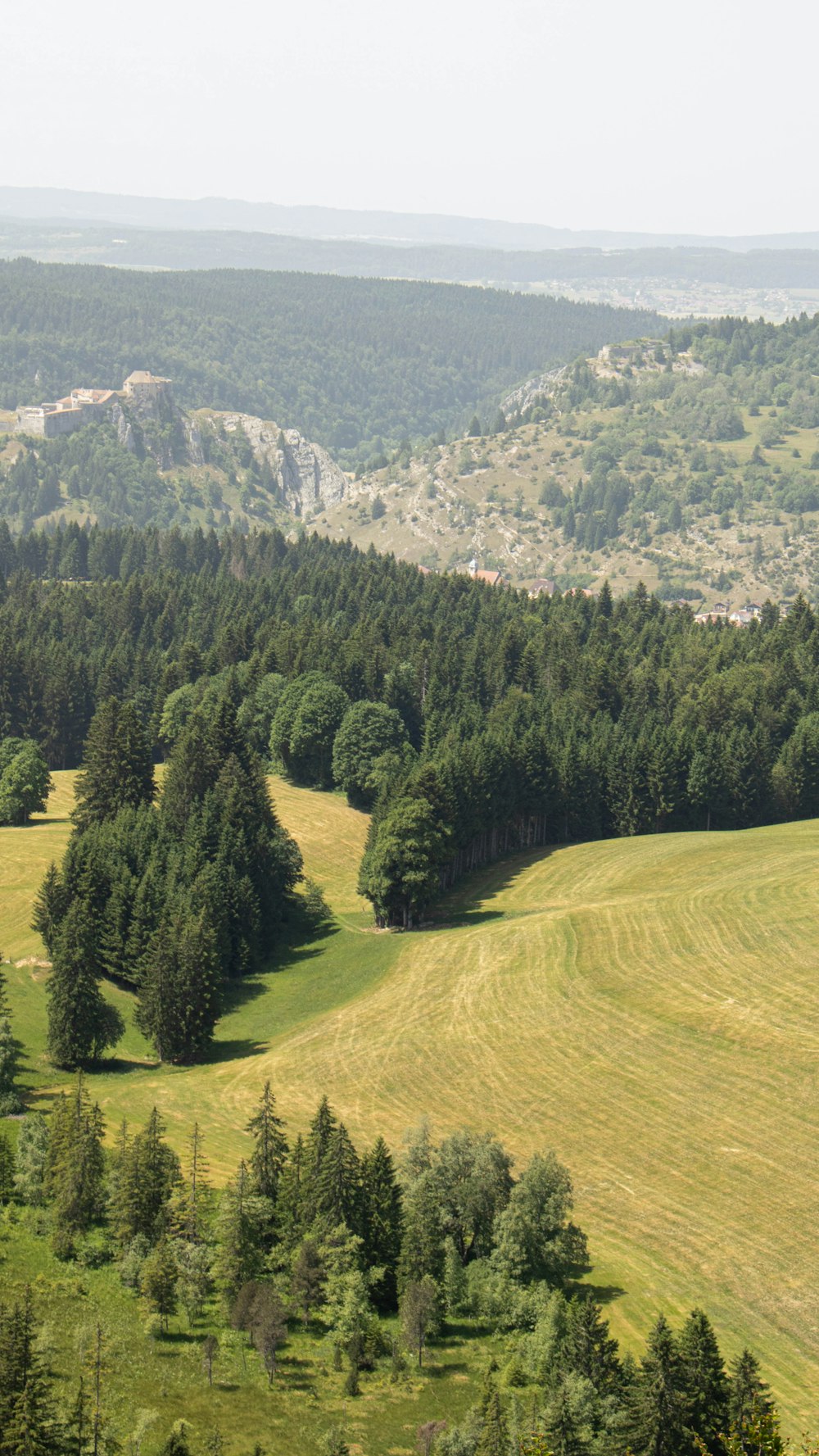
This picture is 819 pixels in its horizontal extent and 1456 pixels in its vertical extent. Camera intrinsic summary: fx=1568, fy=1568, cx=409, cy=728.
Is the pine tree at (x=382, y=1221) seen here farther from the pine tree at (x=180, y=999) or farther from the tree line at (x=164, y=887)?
the pine tree at (x=180, y=999)

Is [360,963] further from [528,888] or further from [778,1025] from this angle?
[778,1025]

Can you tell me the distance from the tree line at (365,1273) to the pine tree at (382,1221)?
92 mm

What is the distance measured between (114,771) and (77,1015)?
4487 cm

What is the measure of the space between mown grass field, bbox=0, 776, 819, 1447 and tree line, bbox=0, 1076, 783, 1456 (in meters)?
3.94

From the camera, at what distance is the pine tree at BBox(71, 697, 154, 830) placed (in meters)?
138

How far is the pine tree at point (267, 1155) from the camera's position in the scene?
72.6 metres

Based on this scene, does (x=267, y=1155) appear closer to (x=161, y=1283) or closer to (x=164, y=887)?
(x=161, y=1283)

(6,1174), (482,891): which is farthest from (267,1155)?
(482,891)

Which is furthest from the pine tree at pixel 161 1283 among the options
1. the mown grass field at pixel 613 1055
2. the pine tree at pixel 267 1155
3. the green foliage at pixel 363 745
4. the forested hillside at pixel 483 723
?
the green foliage at pixel 363 745

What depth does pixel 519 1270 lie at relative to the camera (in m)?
67.1

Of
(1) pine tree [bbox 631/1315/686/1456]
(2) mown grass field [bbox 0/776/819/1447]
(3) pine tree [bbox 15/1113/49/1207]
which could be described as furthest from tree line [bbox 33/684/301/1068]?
(1) pine tree [bbox 631/1315/686/1456]

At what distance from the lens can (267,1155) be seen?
72.9 meters

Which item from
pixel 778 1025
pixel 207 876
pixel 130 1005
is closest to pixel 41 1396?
pixel 778 1025

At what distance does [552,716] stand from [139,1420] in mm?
120366
